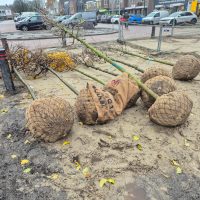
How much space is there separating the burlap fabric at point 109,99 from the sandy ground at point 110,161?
19cm

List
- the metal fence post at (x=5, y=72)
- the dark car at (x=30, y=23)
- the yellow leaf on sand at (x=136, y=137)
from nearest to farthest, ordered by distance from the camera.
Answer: the yellow leaf on sand at (x=136, y=137) → the metal fence post at (x=5, y=72) → the dark car at (x=30, y=23)

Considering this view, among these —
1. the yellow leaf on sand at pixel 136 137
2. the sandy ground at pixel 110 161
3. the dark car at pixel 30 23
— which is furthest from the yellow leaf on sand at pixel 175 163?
the dark car at pixel 30 23

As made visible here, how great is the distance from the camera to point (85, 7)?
3140 inches

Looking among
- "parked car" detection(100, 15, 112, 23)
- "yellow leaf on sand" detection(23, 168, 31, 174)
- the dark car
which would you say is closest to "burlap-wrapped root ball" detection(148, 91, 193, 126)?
"yellow leaf on sand" detection(23, 168, 31, 174)

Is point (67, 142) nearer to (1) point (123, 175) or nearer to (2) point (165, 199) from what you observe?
(1) point (123, 175)

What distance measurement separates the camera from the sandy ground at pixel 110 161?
250 cm

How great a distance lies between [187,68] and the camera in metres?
5.70

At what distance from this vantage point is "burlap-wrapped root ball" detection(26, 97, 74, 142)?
3186mm

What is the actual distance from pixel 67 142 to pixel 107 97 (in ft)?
3.25

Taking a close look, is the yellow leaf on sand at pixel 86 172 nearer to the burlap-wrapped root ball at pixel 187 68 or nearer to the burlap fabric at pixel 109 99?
the burlap fabric at pixel 109 99

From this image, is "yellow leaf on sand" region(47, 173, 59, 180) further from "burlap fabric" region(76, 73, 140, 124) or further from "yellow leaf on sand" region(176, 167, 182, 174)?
"yellow leaf on sand" region(176, 167, 182, 174)

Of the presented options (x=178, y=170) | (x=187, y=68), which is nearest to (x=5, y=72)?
(x=178, y=170)

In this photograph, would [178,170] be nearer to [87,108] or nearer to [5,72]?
[87,108]

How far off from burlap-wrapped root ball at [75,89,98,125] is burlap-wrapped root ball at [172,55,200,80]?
322 cm
